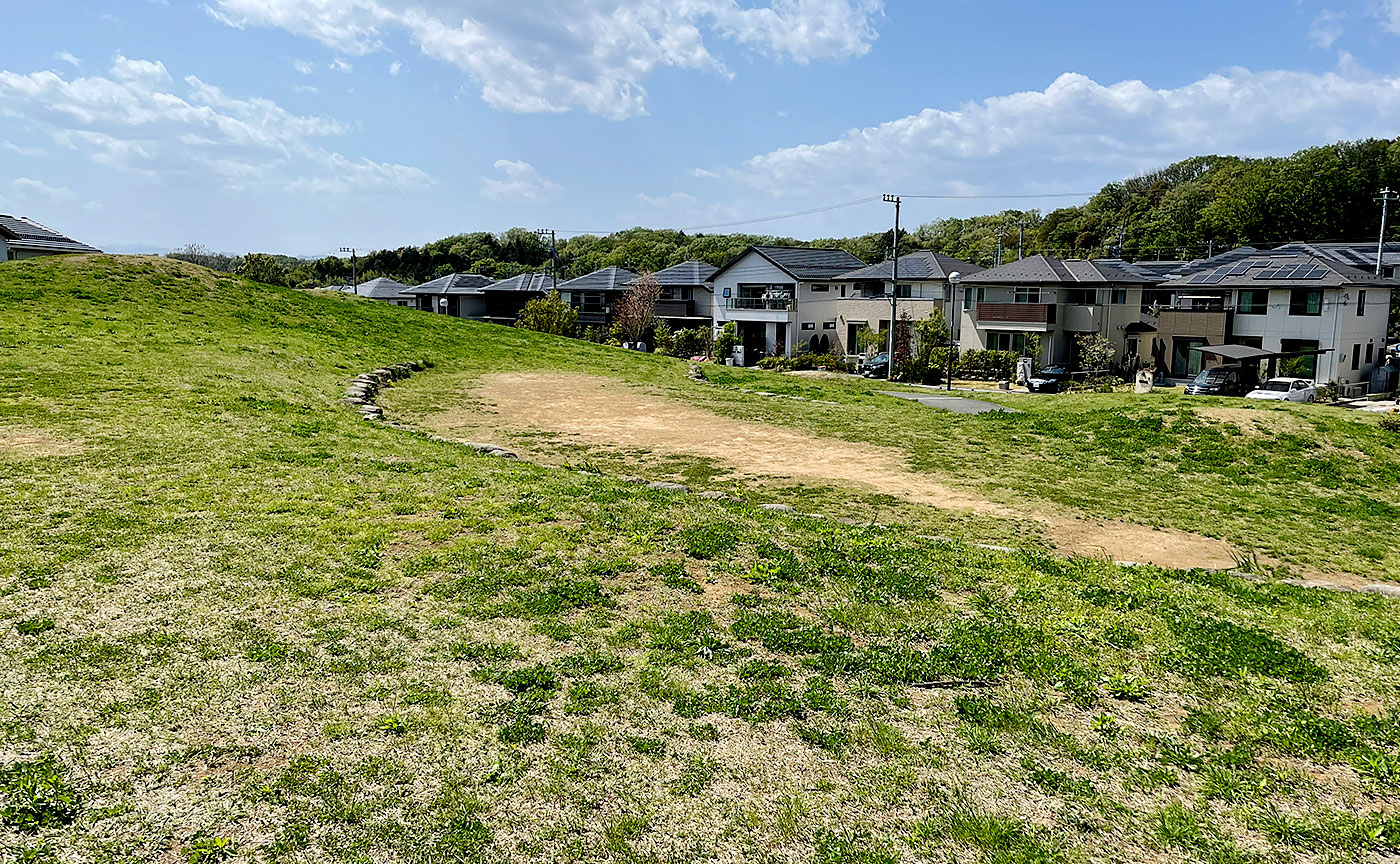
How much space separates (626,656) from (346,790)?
1.96 metres

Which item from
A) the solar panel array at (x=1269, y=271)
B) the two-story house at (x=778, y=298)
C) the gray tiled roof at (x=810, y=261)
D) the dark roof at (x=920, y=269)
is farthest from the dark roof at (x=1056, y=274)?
the gray tiled roof at (x=810, y=261)

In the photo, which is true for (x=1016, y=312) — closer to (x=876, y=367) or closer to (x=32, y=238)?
(x=876, y=367)

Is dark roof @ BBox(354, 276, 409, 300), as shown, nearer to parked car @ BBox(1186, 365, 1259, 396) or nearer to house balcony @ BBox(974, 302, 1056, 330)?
house balcony @ BBox(974, 302, 1056, 330)

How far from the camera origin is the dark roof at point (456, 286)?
5494cm

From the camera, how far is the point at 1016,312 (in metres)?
36.1

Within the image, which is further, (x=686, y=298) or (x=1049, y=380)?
(x=686, y=298)

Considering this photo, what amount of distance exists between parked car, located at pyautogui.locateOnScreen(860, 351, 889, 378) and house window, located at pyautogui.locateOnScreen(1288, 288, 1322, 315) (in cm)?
1507

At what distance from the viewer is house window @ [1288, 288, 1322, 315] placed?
98.7 ft

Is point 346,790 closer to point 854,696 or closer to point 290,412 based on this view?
point 854,696

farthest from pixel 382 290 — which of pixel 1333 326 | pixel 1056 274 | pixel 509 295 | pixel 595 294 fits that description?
pixel 1333 326

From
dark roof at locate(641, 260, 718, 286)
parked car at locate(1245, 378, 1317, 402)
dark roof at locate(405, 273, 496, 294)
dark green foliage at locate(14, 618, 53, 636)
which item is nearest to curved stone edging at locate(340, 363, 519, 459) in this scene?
dark green foliage at locate(14, 618, 53, 636)

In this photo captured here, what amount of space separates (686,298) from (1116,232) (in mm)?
40849

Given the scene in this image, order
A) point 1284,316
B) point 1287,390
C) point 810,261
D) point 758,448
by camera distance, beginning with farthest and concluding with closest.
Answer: point 810,261, point 1284,316, point 1287,390, point 758,448

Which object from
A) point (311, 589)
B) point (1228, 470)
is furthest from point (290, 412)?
point (1228, 470)
